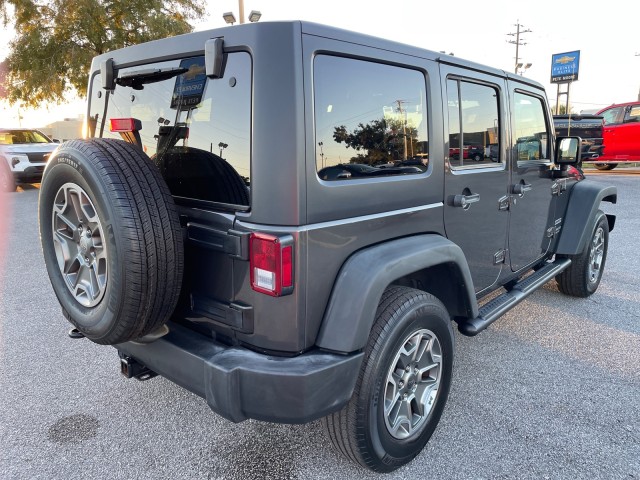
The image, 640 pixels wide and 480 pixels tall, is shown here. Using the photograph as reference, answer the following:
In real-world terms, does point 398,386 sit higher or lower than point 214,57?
lower

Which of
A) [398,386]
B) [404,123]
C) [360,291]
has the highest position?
[404,123]

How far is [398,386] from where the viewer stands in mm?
2307

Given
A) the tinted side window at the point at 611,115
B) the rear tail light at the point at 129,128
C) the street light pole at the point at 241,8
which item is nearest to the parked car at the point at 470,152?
the rear tail light at the point at 129,128

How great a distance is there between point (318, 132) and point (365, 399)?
1132 mm

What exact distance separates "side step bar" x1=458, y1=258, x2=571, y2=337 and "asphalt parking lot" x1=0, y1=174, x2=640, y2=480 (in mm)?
446

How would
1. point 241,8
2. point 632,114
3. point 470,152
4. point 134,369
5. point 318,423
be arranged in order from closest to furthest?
point 134,369 → point 318,423 → point 470,152 → point 241,8 → point 632,114

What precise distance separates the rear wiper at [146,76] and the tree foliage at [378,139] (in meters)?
0.79

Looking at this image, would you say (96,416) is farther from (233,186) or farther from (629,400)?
(629,400)

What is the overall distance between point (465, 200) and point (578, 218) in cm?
200

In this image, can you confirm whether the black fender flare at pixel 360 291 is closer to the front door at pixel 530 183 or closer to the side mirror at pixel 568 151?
the front door at pixel 530 183

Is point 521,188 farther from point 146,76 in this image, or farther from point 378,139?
point 146,76

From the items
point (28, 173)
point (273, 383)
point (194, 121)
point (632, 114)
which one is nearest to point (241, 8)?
point (28, 173)

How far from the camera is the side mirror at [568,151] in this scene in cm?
378

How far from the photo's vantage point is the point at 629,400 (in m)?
2.89
